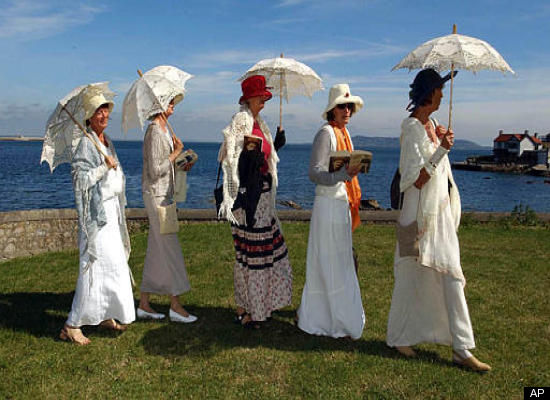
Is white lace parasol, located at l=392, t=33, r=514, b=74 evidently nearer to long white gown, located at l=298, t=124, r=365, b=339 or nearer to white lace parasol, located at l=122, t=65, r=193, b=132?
long white gown, located at l=298, t=124, r=365, b=339

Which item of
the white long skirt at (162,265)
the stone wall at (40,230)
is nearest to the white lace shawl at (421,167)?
the white long skirt at (162,265)

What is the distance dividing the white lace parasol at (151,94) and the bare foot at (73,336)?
220cm

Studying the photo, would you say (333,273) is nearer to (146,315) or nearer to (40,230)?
(146,315)

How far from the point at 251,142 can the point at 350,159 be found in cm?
104

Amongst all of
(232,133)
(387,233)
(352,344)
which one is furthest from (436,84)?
(387,233)

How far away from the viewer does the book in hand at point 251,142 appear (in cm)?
477

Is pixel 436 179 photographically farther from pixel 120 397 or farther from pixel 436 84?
pixel 120 397

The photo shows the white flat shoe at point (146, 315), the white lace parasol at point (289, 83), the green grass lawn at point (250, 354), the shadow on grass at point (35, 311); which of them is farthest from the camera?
the white lace parasol at point (289, 83)

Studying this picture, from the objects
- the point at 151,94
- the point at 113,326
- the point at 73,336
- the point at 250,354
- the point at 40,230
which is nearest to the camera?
the point at 250,354

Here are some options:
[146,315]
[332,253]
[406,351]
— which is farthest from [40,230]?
[406,351]

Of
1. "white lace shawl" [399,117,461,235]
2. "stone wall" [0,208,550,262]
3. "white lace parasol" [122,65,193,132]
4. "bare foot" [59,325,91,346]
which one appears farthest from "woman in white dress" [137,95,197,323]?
"stone wall" [0,208,550,262]

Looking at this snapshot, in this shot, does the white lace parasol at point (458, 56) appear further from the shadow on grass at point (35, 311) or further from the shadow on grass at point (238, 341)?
the shadow on grass at point (35, 311)

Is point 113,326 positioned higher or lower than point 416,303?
lower

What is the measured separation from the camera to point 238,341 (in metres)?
4.96
